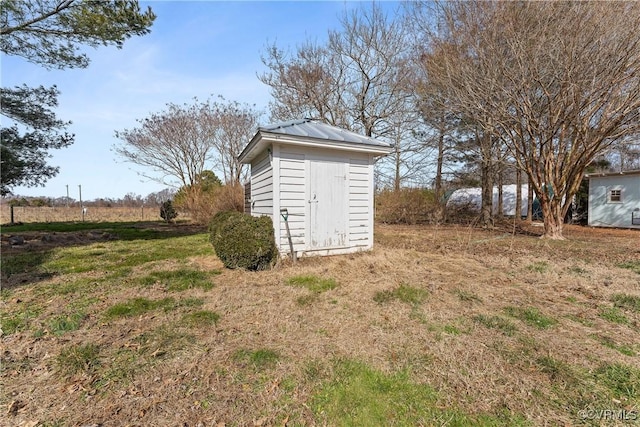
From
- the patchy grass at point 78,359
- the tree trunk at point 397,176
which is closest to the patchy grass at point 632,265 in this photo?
the patchy grass at point 78,359

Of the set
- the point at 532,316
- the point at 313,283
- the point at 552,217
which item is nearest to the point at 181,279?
the point at 313,283

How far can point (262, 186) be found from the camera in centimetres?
641

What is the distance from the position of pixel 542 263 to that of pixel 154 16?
9514mm

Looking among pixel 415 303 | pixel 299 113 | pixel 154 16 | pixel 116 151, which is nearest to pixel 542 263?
pixel 415 303

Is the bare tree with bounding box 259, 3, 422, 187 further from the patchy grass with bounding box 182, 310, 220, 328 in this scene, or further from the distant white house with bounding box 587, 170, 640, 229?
the patchy grass with bounding box 182, 310, 220, 328

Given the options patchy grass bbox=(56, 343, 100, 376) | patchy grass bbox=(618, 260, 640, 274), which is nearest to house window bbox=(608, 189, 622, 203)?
patchy grass bbox=(618, 260, 640, 274)

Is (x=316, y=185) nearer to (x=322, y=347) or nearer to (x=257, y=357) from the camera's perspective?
(x=322, y=347)

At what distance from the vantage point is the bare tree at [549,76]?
22.3 feet

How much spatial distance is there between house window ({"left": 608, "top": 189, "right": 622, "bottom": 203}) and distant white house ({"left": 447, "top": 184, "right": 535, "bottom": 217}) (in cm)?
537

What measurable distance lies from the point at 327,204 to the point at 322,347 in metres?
3.73

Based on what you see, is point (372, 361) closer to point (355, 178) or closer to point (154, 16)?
point (355, 178)

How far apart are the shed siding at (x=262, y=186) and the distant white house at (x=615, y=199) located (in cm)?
1579

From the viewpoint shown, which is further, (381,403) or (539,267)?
(539,267)

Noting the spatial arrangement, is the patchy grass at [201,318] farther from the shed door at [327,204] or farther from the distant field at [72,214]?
the distant field at [72,214]
